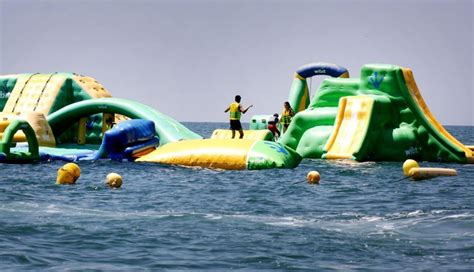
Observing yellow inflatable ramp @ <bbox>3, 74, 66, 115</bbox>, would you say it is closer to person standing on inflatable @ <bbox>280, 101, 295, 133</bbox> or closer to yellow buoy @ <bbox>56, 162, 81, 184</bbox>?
person standing on inflatable @ <bbox>280, 101, 295, 133</bbox>

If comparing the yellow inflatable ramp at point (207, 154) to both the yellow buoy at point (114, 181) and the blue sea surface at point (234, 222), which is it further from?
the yellow buoy at point (114, 181)

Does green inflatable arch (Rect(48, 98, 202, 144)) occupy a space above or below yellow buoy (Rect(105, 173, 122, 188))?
above

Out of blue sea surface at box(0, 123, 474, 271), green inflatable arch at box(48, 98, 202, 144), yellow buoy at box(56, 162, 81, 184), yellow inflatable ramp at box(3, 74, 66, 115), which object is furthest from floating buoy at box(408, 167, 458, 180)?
yellow inflatable ramp at box(3, 74, 66, 115)

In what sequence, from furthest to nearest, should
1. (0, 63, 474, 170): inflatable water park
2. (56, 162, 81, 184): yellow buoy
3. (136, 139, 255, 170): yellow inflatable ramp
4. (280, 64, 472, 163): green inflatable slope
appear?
(280, 64, 472, 163): green inflatable slope → (0, 63, 474, 170): inflatable water park → (136, 139, 255, 170): yellow inflatable ramp → (56, 162, 81, 184): yellow buoy

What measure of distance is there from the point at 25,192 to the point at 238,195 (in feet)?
12.7

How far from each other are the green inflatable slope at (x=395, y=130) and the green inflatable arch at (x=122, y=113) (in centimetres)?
387

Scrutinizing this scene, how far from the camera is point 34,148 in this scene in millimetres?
23031

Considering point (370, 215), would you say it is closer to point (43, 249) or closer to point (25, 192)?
point (43, 249)

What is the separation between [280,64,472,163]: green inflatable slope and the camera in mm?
24875

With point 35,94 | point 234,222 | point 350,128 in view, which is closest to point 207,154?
point 350,128

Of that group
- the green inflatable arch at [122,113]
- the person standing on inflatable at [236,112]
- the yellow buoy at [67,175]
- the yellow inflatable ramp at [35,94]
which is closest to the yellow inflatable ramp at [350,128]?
the person standing on inflatable at [236,112]

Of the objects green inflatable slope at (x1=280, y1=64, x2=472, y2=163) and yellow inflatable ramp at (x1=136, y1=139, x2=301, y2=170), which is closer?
yellow inflatable ramp at (x1=136, y1=139, x2=301, y2=170)

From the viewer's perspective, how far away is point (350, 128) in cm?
2505

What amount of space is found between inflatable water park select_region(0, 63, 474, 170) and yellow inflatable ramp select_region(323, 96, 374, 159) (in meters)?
0.03
